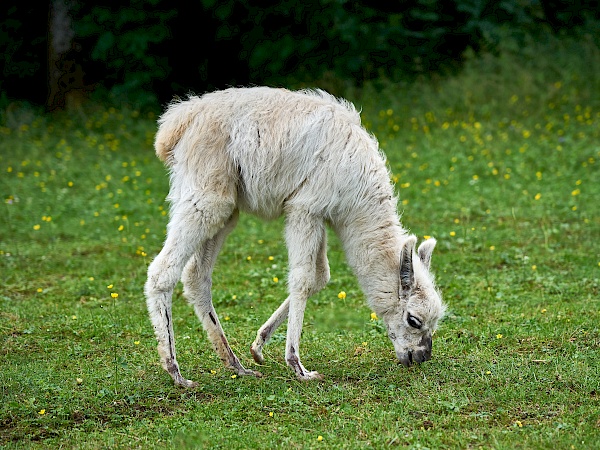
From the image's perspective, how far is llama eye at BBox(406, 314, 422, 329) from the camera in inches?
241

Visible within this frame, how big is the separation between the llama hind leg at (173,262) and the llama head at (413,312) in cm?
135

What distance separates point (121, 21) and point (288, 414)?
1267 cm

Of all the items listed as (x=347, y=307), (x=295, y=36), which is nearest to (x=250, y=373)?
(x=347, y=307)

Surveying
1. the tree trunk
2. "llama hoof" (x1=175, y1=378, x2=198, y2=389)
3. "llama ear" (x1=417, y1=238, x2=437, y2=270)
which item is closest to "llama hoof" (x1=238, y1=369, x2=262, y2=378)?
"llama hoof" (x1=175, y1=378, x2=198, y2=389)

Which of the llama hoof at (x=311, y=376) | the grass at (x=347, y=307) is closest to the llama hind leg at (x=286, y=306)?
the grass at (x=347, y=307)

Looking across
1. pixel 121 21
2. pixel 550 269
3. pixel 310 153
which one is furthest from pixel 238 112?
pixel 121 21

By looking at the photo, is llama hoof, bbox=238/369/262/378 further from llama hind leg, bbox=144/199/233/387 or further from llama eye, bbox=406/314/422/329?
llama eye, bbox=406/314/422/329

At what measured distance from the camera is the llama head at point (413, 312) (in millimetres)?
6074

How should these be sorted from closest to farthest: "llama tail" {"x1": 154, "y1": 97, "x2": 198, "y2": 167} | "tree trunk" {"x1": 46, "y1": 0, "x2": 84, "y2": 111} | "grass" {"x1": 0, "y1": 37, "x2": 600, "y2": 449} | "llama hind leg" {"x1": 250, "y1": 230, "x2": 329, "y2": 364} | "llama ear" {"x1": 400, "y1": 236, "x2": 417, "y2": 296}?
"grass" {"x1": 0, "y1": 37, "x2": 600, "y2": 449}
"llama ear" {"x1": 400, "y1": 236, "x2": 417, "y2": 296}
"llama tail" {"x1": 154, "y1": 97, "x2": 198, "y2": 167}
"llama hind leg" {"x1": 250, "y1": 230, "x2": 329, "y2": 364}
"tree trunk" {"x1": 46, "y1": 0, "x2": 84, "y2": 111}

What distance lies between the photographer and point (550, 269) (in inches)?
339

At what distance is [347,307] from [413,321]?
5.74 ft

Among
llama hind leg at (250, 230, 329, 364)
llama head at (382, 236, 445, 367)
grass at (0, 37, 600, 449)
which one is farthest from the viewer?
llama hind leg at (250, 230, 329, 364)

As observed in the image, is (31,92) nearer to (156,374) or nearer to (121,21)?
(121,21)

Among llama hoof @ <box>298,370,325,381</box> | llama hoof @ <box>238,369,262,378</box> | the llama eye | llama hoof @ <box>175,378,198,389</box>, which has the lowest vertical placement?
llama hoof @ <box>238,369,262,378</box>
